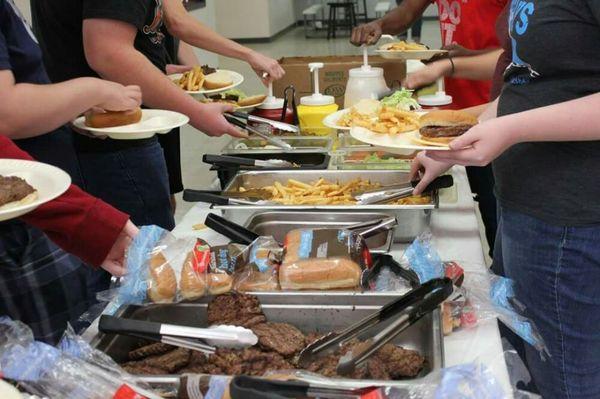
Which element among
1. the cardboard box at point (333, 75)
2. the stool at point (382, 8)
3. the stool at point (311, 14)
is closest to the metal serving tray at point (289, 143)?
the cardboard box at point (333, 75)

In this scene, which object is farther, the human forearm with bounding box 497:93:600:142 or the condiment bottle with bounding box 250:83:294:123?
the condiment bottle with bounding box 250:83:294:123

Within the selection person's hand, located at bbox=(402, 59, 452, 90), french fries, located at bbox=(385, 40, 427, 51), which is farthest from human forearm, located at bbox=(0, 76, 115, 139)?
french fries, located at bbox=(385, 40, 427, 51)

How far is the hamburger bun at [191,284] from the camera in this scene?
1.11 m

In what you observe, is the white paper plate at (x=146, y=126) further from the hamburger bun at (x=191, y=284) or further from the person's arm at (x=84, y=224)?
the hamburger bun at (x=191, y=284)

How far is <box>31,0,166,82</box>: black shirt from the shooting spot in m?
1.71

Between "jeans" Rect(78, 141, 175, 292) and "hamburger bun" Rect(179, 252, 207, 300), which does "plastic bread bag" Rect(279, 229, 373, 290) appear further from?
"jeans" Rect(78, 141, 175, 292)

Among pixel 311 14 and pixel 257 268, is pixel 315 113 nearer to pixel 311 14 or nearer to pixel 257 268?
pixel 257 268

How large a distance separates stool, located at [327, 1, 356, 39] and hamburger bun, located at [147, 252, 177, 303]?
35.2ft

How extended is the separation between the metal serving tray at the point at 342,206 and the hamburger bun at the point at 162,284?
392 millimetres

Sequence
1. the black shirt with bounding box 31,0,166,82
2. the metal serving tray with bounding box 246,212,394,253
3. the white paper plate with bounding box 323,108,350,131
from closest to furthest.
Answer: the metal serving tray with bounding box 246,212,394,253, the black shirt with bounding box 31,0,166,82, the white paper plate with bounding box 323,108,350,131

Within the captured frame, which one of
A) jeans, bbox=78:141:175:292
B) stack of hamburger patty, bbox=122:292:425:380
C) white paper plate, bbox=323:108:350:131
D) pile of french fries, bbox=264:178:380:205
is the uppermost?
white paper plate, bbox=323:108:350:131

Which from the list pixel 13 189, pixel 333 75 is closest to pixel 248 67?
pixel 333 75

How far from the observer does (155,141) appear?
193 cm

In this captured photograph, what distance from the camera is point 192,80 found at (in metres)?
2.42
